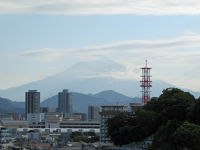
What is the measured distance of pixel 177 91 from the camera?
265 ft

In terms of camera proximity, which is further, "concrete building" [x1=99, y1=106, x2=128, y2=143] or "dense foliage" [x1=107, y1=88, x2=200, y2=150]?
"concrete building" [x1=99, y1=106, x2=128, y2=143]

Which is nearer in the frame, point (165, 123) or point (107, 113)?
point (165, 123)

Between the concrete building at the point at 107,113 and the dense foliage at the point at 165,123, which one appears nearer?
the dense foliage at the point at 165,123

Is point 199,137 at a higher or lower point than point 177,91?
lower

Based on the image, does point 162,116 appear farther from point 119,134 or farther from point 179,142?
point 179,142

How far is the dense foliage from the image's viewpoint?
2117 inches

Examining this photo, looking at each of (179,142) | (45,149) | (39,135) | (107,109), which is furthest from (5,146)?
(179,142)

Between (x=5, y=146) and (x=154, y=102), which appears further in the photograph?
(x=5, y=146)

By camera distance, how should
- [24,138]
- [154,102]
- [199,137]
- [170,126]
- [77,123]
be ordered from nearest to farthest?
1. [199,137]
2. [170,126]
3. [154,102]
4. [24,138]
5. [77,123]

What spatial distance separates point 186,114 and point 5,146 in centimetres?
3765

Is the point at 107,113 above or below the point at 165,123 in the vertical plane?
above

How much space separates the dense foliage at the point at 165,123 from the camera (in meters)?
53.8

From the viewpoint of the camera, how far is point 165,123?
230 ft

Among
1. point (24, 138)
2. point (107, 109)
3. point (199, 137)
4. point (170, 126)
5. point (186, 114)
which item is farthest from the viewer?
point (24, 138)
